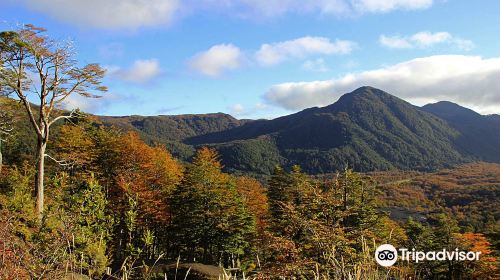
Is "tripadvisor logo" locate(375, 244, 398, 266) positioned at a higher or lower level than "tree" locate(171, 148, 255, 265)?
higher

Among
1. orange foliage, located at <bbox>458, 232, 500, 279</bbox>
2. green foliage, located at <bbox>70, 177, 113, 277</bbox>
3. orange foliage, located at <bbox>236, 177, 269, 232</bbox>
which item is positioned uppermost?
green foliage, located at <bbox>70, 177, 113, 277</bbox>

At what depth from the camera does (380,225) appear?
27.2m

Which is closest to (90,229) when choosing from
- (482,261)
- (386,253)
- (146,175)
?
(386,253)

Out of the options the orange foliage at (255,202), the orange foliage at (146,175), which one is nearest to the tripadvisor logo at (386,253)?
the orange foliage at (146,175)

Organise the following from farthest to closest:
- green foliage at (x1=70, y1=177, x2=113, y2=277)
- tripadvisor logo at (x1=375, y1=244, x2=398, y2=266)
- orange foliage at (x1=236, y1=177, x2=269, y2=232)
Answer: orange foliage at (x1=236, y1=177, x2=269, y2=232) < green foliage at (x1=70, y1=177, x2=113, y2=277) < tripadvisor logo at (x1=375, y1=244, x2=398, y2=266)

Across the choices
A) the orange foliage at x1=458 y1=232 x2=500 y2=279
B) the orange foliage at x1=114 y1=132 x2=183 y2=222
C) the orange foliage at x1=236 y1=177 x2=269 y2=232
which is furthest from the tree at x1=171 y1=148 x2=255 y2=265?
the orange foliage at x1=458 y1=232 x2=500 y2=279

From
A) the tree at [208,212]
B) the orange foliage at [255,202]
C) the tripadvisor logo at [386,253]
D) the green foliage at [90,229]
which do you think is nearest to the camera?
the tripadvisor logo at [386,253]

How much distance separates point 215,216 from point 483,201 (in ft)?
348

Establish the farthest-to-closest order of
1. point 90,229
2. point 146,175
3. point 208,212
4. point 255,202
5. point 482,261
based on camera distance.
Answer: point 255,202
point 146,175
point 208,212
point 482,261
point 90,229

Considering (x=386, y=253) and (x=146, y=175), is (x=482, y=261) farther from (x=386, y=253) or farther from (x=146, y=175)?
Answer: (x=146, y=175)

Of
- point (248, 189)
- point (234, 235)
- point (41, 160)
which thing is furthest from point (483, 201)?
point (41, 160)

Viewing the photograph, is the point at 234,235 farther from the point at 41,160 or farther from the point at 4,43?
the point at 4,43

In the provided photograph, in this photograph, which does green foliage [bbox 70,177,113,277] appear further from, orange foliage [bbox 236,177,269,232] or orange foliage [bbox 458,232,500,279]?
orange foliage [bbox 236,177,269,232]

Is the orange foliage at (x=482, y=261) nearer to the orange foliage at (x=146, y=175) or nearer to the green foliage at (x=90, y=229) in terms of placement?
the orange foliage at (x=146, y=175)
